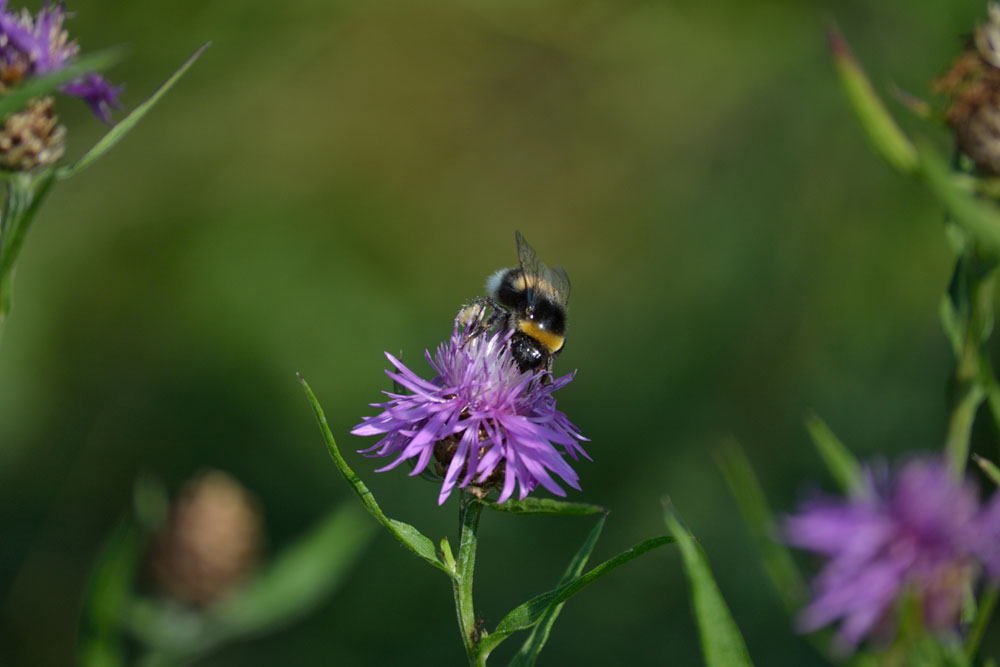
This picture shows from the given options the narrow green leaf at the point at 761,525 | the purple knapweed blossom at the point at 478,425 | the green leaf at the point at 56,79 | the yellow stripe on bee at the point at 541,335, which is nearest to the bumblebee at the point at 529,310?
the yellow stripe on bee at the point at 541,335

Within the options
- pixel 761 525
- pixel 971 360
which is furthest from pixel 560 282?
pixel 761 525

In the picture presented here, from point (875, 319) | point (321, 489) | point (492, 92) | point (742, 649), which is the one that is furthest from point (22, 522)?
point (742, 649)

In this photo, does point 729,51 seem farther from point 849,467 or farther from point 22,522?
point 849,467

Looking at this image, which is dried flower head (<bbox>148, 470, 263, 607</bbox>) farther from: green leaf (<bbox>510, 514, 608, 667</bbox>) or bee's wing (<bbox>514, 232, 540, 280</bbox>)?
green leaf (<bbox>510, 514, 608, 667</bbox>)

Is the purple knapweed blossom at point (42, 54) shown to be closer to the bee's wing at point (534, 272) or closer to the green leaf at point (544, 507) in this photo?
the bee's wing at point (534, 272)

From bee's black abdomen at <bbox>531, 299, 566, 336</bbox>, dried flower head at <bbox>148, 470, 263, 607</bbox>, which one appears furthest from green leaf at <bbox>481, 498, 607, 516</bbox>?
dried flower head at <bbox>148, 470, 263, 607</bbox>

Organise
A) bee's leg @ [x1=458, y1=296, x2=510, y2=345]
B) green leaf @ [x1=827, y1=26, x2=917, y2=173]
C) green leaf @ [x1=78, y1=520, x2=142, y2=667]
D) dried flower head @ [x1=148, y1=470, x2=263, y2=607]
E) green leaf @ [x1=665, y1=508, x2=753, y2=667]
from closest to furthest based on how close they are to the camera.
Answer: green leaf @ [x1=665, y1=508, x2=753, y2=667], green leaf @ [x1=827, y1=26, x2=917, y2=173], bee's leg @ [x1=458, y1=296, x2=510, y2=345], green leaf @ [x1=78, y1=520, x2=142, y2=667], dried flower head @ [x1=148, y1=470, x2=263, y2=607]
